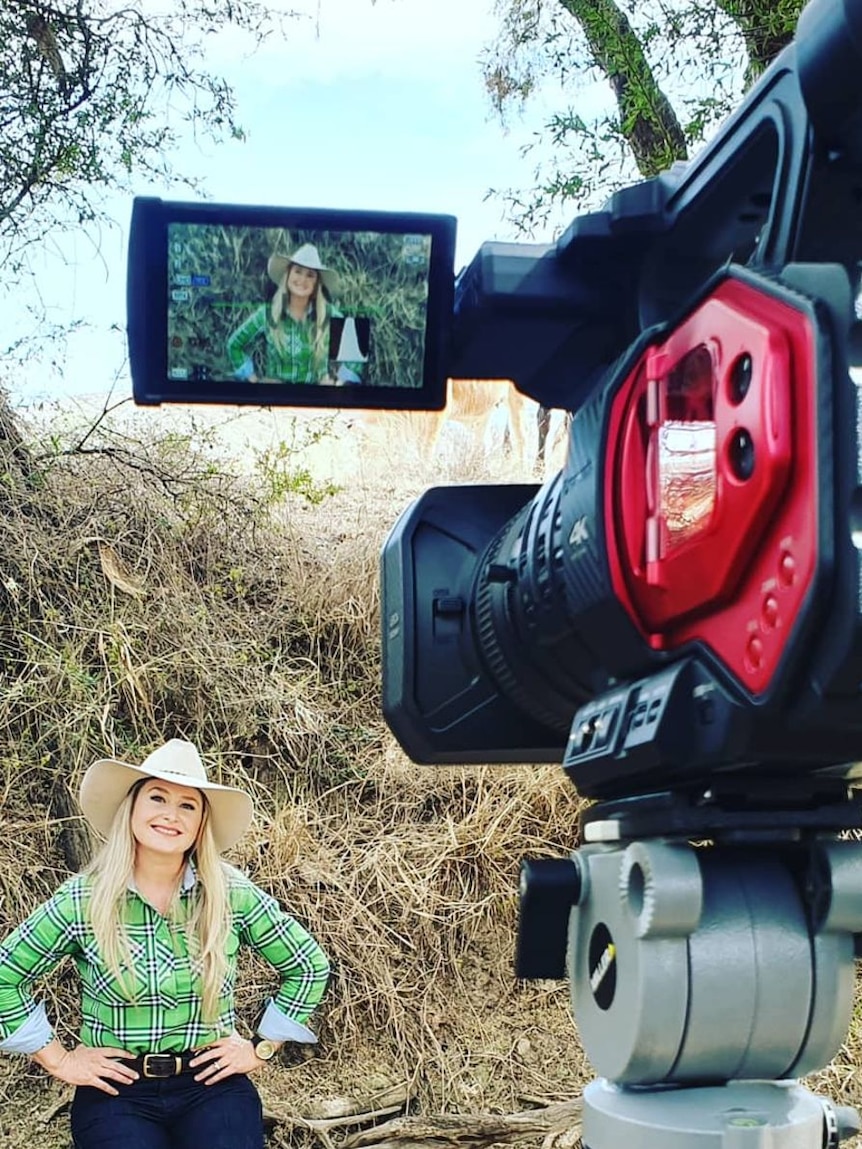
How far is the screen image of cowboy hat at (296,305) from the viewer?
51.2 inches

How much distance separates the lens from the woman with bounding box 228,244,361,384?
1328 mm

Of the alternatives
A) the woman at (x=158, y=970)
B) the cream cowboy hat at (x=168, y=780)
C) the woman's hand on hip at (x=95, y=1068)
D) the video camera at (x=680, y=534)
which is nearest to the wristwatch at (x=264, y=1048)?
the woman at (x=158, y=970)

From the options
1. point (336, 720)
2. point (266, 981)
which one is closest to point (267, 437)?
point (336, 720)

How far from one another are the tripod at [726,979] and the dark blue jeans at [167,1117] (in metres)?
1.45

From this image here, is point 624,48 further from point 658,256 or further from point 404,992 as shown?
point 658,256

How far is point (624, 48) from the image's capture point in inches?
185

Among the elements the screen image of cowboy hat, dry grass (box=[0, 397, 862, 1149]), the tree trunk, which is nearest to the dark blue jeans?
dry grass (box=[0, 397, 862, 1149])

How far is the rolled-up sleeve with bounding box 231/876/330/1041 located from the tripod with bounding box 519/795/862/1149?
1552mm

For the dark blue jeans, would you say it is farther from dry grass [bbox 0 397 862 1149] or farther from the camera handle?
the camera handle

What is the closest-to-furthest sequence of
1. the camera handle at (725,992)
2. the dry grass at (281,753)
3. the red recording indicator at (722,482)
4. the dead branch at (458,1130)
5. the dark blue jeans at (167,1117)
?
the red recording indicator at (722,482)
the camera handle at (725,992)
the dark blue jeans at (167,1117)
the dead branch at (458,1130)
the dry grass at (281,753)

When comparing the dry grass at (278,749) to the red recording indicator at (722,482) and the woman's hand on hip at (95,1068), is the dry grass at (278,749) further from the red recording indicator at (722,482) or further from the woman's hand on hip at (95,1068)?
the red recording indicator at (722,482)

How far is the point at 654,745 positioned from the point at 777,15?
401cm

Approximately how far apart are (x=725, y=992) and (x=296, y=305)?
76 cm

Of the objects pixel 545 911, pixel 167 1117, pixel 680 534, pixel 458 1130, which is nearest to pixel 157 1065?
pixel 167 1117
